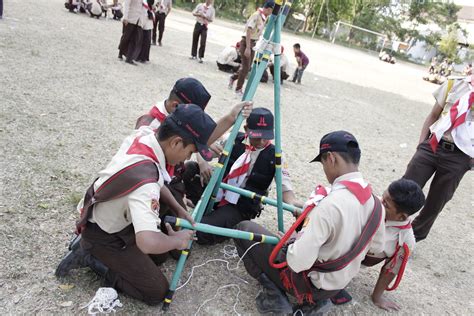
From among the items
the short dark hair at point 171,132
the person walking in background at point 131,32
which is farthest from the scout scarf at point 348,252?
the person walking in background at point 131,32

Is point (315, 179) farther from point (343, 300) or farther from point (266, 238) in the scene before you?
point (266, 238)

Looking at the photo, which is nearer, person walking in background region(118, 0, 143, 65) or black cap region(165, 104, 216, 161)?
black cap region(165, 104, 216, 161)

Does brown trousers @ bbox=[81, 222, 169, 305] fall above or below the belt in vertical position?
below

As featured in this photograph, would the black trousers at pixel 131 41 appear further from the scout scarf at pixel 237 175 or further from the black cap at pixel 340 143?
the black cap at pixel 340 143

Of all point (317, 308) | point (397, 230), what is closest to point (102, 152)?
point (317, 308)

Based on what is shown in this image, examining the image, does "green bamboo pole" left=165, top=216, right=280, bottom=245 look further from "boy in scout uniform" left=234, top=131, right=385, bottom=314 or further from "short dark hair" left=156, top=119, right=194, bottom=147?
→ "short dark hair" left=156, top=119, right=194, bottom=147

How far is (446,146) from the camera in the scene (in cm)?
379

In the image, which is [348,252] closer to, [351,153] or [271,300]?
[351,153]

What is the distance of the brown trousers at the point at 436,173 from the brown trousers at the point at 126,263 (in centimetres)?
280

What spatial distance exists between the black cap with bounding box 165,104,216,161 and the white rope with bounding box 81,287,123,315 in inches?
44.7

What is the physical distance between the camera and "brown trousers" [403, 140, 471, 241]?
376 centimetres

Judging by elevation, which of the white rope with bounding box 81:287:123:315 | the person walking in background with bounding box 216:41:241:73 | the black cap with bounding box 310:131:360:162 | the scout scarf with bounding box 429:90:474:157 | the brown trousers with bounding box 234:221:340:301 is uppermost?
the scout scarf with bounding box 429:90:474:157

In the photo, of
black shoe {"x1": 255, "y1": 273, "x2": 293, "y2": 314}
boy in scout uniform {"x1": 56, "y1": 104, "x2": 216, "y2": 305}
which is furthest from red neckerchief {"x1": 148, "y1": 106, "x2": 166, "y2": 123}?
black shoe {"x1": 255, "y1": 273, "x2": 293, "y2": 314}

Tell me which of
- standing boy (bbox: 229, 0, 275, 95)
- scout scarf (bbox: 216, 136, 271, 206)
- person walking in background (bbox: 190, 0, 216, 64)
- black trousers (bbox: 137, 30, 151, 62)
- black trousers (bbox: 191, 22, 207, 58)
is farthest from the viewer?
black trousers (bbox: 191, 22, 207, 58)
